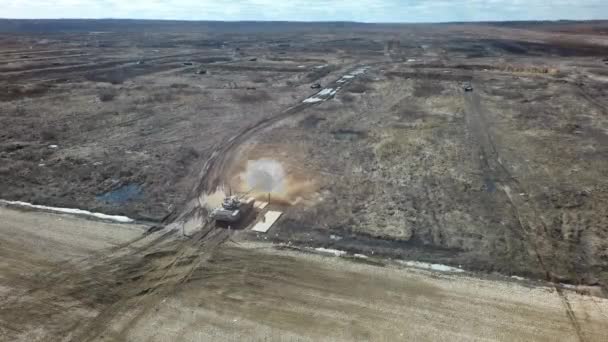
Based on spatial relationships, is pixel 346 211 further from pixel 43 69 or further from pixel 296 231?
pixel 43 69

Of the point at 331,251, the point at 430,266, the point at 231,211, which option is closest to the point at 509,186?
the point at 430,266

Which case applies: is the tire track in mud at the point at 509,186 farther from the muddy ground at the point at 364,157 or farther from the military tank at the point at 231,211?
the military tank at the point at 231,211

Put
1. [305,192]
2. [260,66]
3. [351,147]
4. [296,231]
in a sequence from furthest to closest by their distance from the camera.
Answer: [260,66] → [351,147] → [305,192] → [296,231]

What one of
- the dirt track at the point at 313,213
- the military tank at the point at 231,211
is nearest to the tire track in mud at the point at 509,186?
the dirt track at the point at 313,213

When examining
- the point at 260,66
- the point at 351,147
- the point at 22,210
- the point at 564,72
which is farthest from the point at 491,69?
the point at 22,210

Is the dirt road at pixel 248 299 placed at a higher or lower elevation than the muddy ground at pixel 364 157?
lower

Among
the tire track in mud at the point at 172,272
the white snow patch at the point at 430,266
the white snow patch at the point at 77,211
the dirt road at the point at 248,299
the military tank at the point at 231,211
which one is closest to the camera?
the dirt road at the point at 248,299

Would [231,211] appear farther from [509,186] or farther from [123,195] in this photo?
[509,186]
